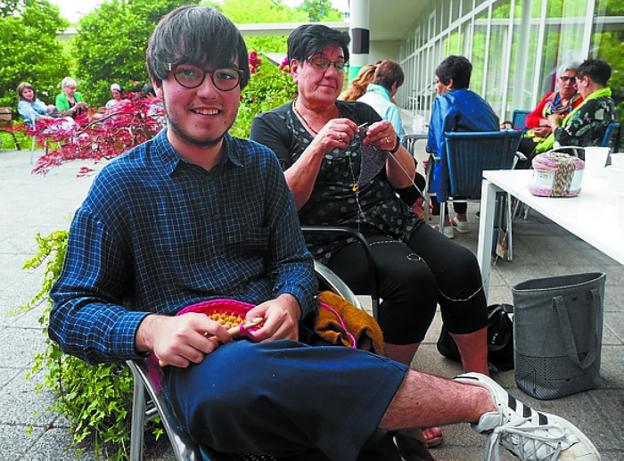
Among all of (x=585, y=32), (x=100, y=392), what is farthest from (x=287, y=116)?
(x=585, y=32)

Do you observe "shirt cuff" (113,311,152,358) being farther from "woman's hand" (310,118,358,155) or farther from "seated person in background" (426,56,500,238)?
"seated person in background" (426,56,500,238)

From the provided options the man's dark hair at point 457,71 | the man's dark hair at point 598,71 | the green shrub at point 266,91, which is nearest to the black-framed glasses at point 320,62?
the green shrub at point 266,91

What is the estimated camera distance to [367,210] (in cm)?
200

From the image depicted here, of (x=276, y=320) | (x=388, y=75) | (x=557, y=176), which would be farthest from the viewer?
(x=388, y=75)

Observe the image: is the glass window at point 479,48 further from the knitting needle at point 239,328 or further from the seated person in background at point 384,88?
the knitting needle at point 239,328

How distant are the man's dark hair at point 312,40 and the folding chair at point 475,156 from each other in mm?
1839

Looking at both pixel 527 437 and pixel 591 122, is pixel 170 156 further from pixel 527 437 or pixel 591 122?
pixel 591 122

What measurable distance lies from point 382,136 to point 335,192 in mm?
271

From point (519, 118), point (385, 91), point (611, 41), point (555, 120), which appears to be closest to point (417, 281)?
point (385, 91)

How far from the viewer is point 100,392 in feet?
5.81

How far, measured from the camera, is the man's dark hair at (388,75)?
4.27 meters

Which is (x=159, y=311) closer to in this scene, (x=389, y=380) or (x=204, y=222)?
(x=204, y=222)

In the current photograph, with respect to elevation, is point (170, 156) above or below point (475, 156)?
above

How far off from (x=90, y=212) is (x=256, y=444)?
2.03 ft
